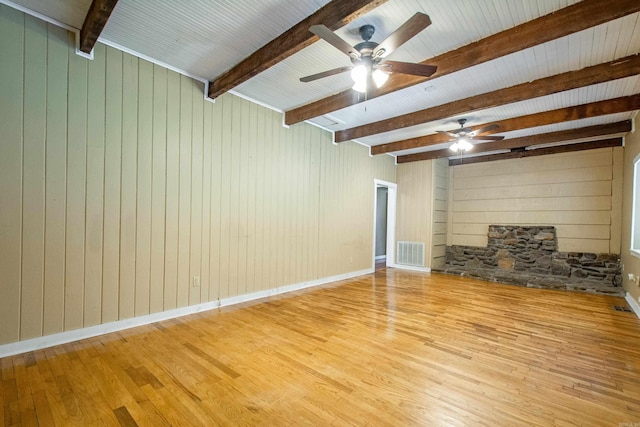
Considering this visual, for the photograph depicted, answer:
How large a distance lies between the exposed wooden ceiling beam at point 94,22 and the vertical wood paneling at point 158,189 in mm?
669

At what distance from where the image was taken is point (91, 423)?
1664 mm

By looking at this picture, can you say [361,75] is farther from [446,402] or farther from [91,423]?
[91,423]

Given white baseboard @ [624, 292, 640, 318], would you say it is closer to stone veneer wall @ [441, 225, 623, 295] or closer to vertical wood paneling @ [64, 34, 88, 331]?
stone veneer wall @ [441, 225, 623, 295]

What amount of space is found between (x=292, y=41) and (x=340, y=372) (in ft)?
9.45

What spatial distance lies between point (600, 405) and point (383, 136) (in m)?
4.96

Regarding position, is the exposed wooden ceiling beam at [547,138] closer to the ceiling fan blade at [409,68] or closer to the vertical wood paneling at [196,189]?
the ceiling fan blade at [409,68]

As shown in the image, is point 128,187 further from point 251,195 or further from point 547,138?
point 547,138

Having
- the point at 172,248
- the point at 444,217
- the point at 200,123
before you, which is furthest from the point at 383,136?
the point at 172,248

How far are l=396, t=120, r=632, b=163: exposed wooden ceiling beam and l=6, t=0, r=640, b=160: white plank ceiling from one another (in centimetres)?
146

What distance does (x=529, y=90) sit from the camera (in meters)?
3.46

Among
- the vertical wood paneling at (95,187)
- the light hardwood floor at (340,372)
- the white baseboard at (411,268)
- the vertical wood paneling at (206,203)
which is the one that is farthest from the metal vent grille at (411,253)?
the vertical wood paneling at (95,187)

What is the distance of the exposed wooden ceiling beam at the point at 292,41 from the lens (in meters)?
2.13

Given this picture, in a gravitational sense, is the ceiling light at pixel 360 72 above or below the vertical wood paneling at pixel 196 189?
above

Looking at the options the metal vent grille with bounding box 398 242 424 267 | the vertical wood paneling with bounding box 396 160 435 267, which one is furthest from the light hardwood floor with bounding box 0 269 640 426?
the vertical wood paneling with bounding box 396 160 435 267
